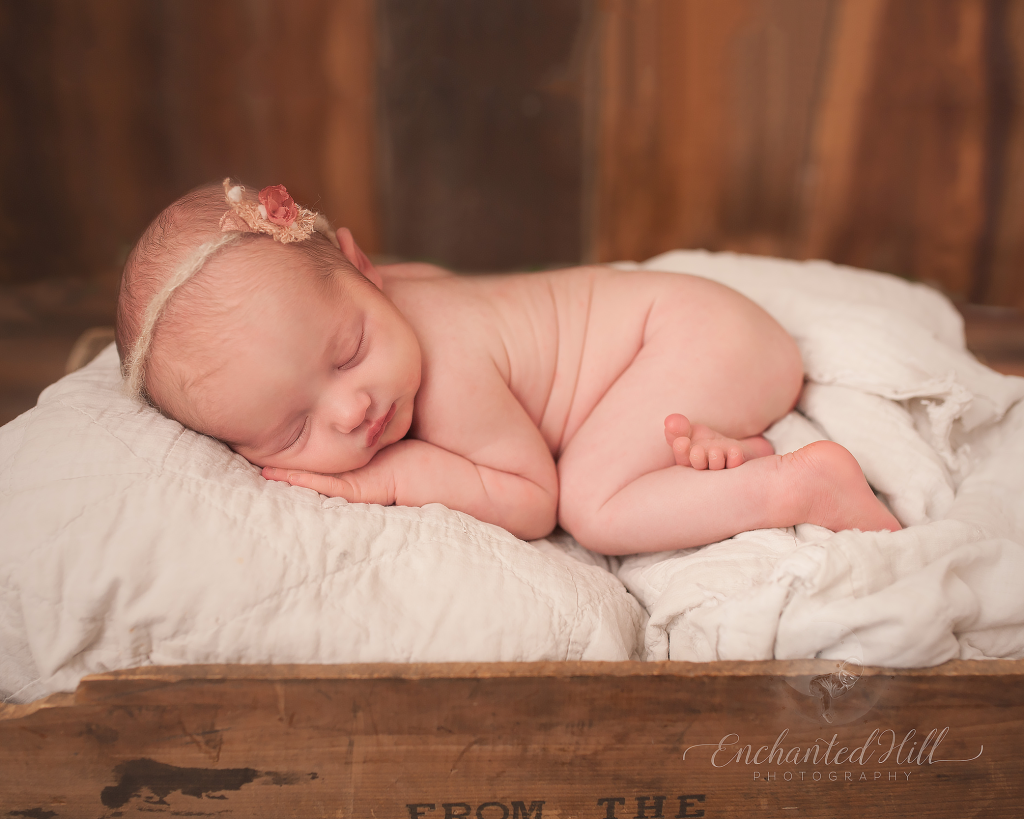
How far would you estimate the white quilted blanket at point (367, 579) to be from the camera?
0.67 metres

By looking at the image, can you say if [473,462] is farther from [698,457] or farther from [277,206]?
[277,206]

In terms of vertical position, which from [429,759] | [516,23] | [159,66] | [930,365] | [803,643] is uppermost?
[516,23]

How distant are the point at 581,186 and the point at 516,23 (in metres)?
0.46

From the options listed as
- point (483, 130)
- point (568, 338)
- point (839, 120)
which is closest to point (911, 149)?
point (839, 120)

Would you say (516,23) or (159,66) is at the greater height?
(516,23)

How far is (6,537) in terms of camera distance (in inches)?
26.8

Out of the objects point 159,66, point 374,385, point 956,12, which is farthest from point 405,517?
point 956,12

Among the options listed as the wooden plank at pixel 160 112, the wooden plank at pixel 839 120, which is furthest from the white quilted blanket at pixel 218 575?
the wooden plank at pixel 839 120

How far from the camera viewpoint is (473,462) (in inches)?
36.3

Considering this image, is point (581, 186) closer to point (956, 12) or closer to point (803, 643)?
point (956, 12)

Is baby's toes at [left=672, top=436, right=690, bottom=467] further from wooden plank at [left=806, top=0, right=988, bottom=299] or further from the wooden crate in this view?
wooden plank at [left=806, top=0, right=988, bottom=299]

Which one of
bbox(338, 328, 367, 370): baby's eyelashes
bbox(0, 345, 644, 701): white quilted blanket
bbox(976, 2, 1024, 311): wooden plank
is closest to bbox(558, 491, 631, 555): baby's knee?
bbox(0, 345, 644, 701): white quilted blanket

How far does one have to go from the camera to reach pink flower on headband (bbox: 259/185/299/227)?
0.81m

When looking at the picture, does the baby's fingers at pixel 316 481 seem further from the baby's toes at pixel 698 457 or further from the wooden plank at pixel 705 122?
the wooden plank at pixel 705 122
